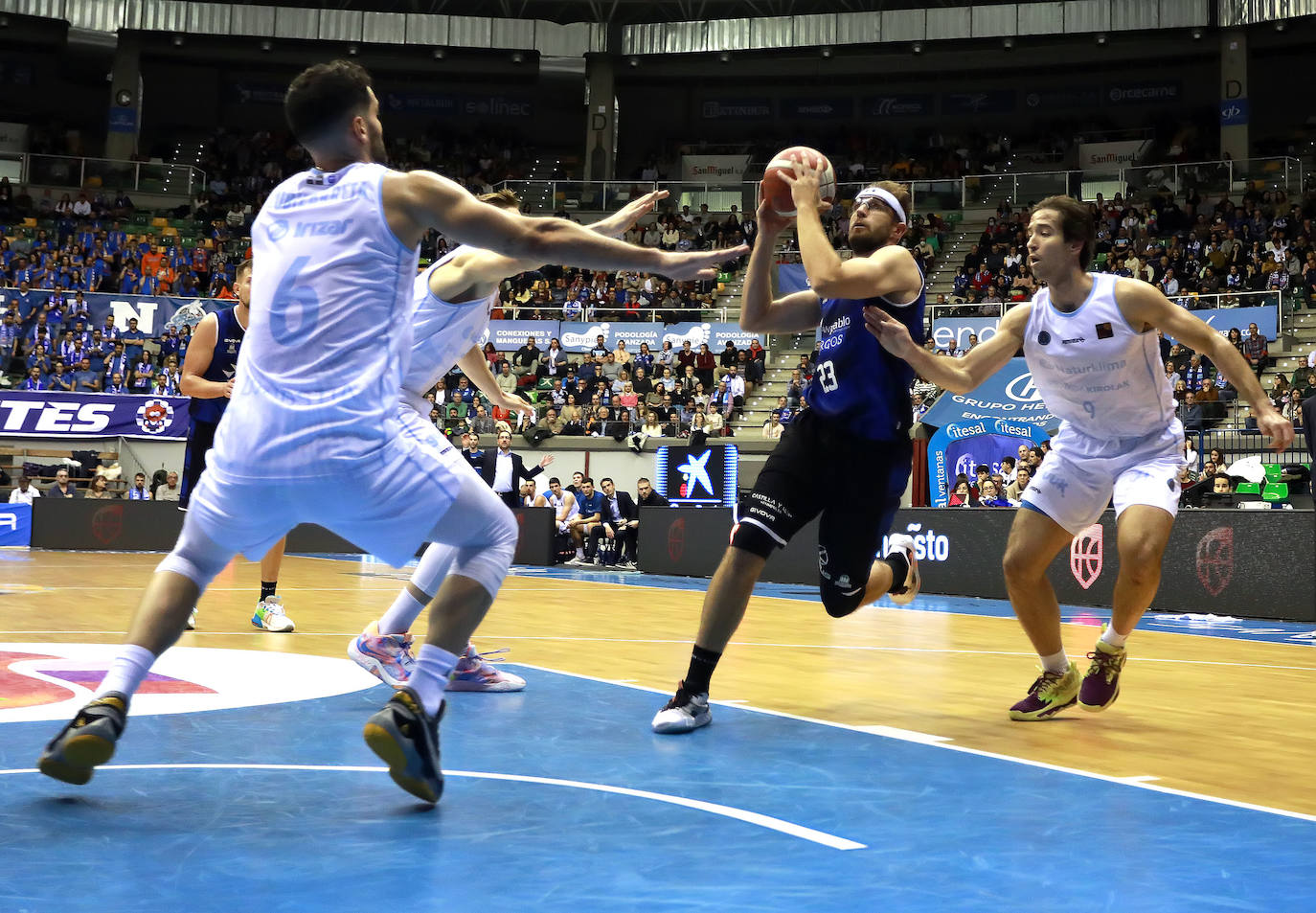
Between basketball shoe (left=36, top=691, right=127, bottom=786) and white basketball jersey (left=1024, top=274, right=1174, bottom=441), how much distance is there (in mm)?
3733

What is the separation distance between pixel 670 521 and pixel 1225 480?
7.26 metres

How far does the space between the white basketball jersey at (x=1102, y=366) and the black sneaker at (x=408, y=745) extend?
10.2 ft

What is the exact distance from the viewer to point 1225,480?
14.4 meters

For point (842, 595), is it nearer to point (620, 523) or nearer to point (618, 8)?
point (620, 523)

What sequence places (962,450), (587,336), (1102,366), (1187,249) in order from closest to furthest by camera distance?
(1102,366) → (962,450) → (1187,249) → (587,336)

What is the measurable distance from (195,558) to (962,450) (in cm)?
1636

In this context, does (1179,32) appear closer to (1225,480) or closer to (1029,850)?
(1225,480)

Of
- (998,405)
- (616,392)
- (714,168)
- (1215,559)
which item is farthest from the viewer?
(714,168)

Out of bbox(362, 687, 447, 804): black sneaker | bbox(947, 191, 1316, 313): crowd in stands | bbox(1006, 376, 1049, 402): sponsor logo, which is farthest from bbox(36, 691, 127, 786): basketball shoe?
bbox(947, 191, 1316, 313): crowd in stands

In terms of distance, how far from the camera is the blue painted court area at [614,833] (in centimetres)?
254

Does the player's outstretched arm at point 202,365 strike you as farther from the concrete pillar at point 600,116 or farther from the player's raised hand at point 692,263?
the concrete pillar at point 600,116

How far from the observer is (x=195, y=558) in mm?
3426

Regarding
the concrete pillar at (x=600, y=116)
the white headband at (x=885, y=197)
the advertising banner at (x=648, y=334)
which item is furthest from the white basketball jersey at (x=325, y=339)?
the concrete pillar at (x=600, y=116)

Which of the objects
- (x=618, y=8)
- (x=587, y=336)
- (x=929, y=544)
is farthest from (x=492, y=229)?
(x=618, y=8)
